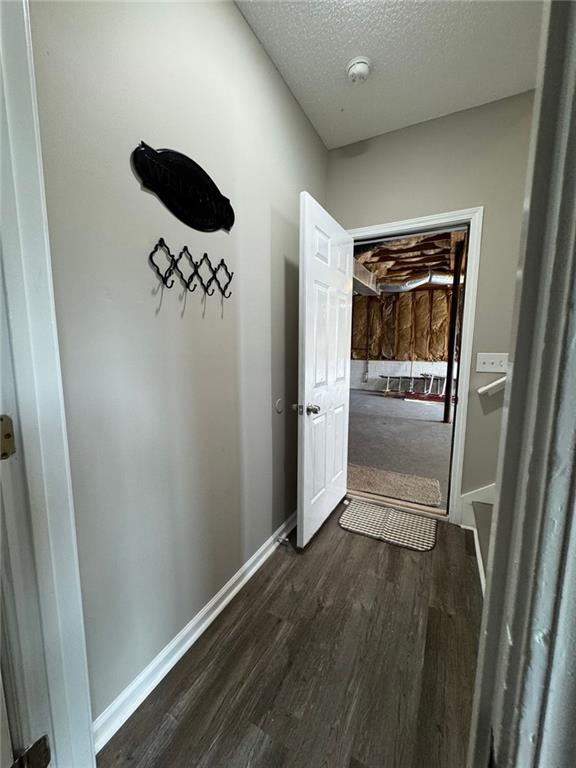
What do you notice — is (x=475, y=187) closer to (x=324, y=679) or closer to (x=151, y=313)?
(x=151, y=313)

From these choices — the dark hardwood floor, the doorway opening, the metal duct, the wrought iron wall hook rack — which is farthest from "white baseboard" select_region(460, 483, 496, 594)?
the metal duct

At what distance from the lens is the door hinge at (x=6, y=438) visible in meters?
0.65

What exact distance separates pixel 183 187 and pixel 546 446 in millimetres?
1360

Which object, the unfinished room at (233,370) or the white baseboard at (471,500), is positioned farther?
the white baseboard at (471,500)

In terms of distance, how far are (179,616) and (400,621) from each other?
1.02 metres

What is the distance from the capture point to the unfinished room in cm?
76

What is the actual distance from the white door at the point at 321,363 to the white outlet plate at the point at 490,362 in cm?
90

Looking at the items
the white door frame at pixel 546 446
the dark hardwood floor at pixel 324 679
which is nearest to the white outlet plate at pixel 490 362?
the dark hardwood floor at pixel 324 679

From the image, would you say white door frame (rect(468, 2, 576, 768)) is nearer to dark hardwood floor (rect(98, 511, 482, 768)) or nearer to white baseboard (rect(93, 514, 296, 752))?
dark hardwood floor (rect(98, 511, 482, 768))

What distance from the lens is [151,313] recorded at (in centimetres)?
111

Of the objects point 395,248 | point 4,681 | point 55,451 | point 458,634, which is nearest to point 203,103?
point 55,451

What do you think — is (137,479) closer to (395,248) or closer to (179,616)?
(179,616)

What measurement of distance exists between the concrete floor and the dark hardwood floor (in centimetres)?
127

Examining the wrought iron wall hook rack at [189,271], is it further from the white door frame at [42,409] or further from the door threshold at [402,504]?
the door threshold at [402,504]
